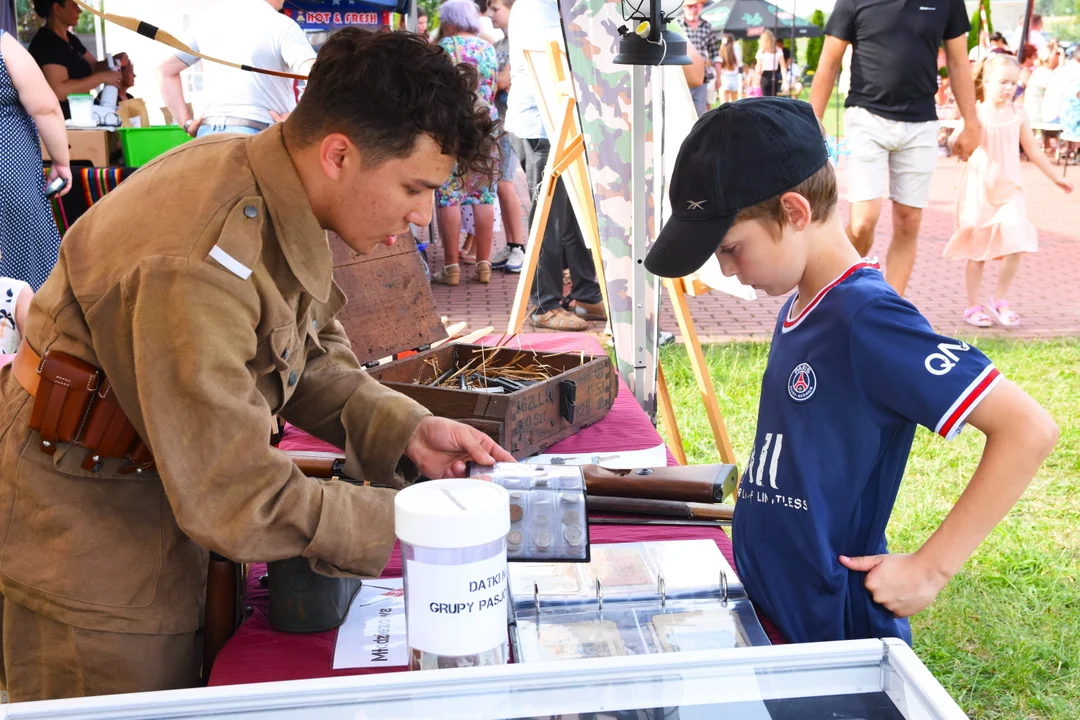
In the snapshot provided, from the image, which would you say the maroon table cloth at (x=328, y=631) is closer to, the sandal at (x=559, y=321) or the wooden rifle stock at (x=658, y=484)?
the wooden rifle stock at (x=658, y=484)

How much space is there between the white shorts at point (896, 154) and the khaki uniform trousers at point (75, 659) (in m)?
4.34

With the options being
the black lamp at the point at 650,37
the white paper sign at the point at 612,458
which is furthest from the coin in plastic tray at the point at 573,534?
the black lamp at the point at 650,37

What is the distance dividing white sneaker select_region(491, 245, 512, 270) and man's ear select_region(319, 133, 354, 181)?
19.3ft

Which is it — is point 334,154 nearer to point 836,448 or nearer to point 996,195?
point 836,448

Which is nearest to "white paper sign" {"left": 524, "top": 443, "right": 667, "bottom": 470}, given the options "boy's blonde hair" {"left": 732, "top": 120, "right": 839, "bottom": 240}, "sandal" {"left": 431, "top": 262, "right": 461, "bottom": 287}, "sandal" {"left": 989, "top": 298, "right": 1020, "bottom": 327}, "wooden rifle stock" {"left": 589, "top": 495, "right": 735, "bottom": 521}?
"wooden rifle stock" {"left": 589, "top": 495, "right": 735, "bottom": 521}

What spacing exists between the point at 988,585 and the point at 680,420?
1.53 m

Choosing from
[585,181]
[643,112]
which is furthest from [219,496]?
[585,181]

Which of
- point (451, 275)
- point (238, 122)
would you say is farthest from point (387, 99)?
point (451, 275)

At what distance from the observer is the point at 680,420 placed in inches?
170

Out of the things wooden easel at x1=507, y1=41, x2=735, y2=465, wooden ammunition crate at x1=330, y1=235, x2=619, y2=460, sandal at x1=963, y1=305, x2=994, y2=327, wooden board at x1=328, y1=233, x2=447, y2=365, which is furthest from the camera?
sandal at x1=963, y1=305, x2=994, y2=327

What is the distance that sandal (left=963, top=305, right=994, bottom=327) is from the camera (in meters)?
5.80

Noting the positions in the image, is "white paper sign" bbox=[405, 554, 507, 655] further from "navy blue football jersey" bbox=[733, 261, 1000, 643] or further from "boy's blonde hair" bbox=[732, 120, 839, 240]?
"boy's blonde hair" bbox=[732, 120, 839, 240]

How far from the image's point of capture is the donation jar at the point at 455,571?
1.03m

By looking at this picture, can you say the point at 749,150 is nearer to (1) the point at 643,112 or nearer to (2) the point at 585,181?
(1) the point at 643,112
